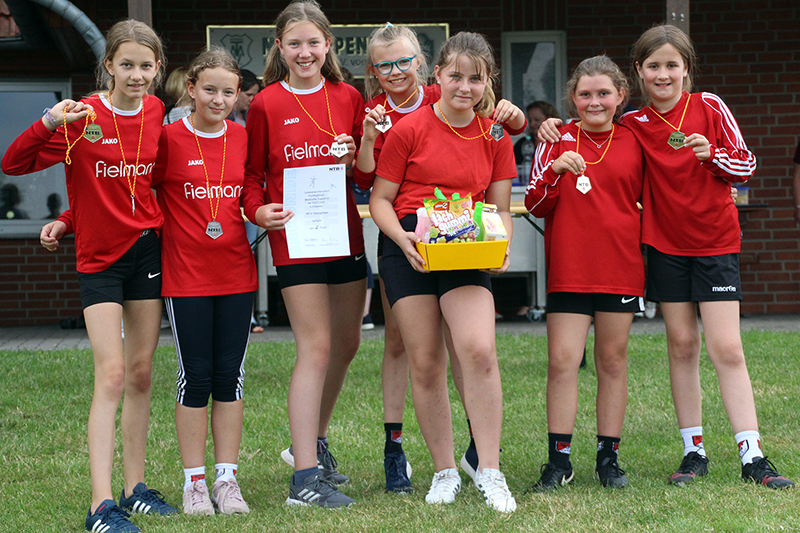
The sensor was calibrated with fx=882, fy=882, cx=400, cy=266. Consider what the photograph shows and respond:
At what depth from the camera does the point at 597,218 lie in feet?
11.6

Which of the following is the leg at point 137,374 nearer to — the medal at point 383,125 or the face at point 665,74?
the medal at point 383,125

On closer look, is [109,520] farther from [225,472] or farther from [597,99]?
[597,99]

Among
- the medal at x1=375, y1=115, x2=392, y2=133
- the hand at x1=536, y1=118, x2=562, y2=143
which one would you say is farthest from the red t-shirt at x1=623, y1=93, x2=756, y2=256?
the medal at x1=375, y1=115, x2=392, y2=133

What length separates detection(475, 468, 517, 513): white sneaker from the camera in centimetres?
321

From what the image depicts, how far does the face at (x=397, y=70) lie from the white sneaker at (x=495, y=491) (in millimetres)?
1561

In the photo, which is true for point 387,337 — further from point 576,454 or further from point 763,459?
point 763,459

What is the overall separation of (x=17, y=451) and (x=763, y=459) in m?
3.46

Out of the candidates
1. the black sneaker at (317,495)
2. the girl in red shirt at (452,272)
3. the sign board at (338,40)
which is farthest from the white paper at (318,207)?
the sign board at (338,40)

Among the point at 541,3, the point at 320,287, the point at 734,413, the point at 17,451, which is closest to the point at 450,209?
the point at 320,287

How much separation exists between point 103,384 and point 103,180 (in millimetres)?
740

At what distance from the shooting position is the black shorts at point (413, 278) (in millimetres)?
3320

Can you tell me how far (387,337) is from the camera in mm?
3756

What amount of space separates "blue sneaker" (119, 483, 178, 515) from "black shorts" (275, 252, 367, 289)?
3.09ft

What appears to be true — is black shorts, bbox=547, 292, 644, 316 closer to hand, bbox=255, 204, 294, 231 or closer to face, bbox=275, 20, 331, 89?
hand, bbox=255, 204, 294, 231
